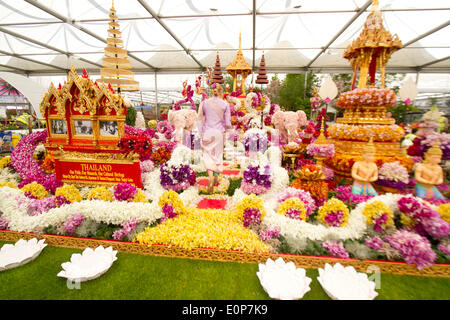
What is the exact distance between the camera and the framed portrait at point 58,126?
4.92 meters

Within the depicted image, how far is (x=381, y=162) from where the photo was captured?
4.54m

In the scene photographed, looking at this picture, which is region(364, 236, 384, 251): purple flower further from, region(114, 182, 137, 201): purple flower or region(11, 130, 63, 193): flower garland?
region(11, 130, 63, 193): flower garland

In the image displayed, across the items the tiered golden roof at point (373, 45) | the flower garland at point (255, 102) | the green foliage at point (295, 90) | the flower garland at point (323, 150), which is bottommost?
the flower garland at point (323, 150)

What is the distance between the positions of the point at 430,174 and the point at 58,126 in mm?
7812

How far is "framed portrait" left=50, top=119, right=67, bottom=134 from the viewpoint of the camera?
4.92 m

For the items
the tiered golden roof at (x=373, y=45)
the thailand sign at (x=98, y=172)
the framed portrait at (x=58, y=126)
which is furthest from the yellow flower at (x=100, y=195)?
the tiered golden roof at (x=373, y=45)

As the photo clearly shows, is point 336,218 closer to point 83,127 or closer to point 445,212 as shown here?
point 445,212

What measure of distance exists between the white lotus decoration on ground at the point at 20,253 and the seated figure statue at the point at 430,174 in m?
6.19

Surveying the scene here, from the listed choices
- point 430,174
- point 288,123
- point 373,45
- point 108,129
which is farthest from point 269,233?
point 288,123

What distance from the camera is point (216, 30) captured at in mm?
14578

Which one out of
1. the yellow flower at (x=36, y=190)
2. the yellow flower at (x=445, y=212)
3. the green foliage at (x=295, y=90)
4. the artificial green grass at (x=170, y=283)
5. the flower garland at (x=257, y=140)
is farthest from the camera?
the green foliage at (x=295, y=90)

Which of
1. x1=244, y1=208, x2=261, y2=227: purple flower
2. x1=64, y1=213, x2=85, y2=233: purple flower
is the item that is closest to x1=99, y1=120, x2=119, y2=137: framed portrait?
x1=64, y1=213, x2=85, y2=233: purple flower

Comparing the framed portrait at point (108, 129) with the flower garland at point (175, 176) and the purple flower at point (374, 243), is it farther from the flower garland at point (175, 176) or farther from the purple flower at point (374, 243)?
the purple flower at point (374, 243)
